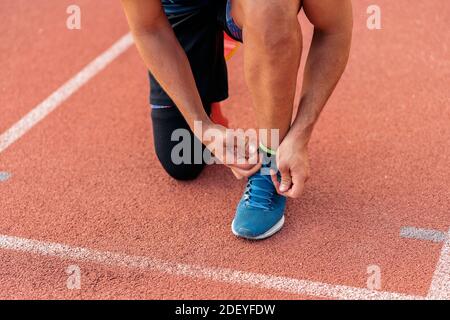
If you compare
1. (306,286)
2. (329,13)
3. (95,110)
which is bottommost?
(306,286)

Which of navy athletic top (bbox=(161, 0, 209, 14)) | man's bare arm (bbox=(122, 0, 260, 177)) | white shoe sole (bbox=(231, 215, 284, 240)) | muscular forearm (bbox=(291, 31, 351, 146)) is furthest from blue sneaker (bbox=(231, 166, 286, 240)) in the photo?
navy athletic top (bbox=(161, 0, 209, 14))

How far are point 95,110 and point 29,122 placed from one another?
0.32 metres

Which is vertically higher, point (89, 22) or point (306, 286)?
point (89, 22)

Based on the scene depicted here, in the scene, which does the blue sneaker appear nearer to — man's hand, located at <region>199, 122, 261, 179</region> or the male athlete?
the male athlete

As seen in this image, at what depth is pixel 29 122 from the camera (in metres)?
3.44

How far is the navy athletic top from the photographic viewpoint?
275 centimetres

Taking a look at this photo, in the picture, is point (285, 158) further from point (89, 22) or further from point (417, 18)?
point (89, 22)

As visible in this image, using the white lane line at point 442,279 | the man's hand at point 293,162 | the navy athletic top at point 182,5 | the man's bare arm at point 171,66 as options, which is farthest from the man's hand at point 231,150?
the white lane line at point 442,279

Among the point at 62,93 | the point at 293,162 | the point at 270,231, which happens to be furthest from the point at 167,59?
the point at 62,93

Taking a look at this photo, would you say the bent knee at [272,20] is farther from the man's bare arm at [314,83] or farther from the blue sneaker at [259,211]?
the blue sneaker at [259,211]

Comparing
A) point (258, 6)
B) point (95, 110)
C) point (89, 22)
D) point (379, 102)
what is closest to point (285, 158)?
point (258, 6)

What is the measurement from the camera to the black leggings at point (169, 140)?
9.68 feet

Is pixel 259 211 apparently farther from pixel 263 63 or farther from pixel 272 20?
pixel 272 20
